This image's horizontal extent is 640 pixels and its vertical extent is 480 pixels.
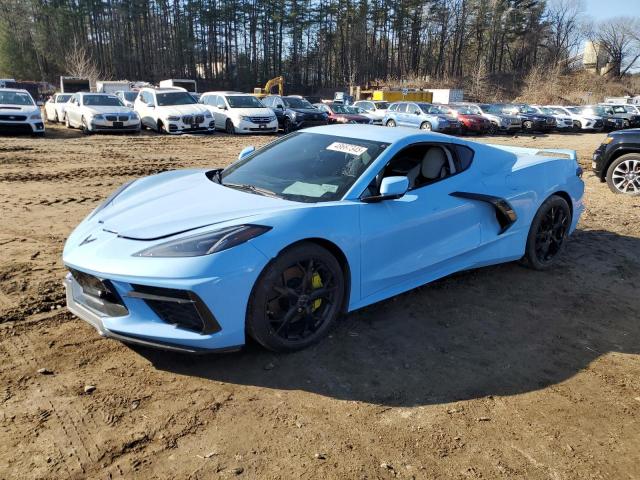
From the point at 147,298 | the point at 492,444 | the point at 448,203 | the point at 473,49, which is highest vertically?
the point at 473,49

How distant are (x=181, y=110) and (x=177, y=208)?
1656 centimetres

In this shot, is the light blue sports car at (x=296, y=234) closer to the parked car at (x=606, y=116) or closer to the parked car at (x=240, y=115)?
the parked car at (x=240, y=115)

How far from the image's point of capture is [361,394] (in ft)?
9.46

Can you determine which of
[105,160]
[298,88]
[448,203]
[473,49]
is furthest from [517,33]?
[448,203]

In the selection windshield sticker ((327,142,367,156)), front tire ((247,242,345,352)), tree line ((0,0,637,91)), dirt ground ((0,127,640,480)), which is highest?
tree line ((0,0,637,91))

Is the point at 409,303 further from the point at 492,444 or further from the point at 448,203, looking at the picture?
the point at 492,444

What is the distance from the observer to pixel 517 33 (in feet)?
261

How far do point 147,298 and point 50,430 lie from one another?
2.54 feet

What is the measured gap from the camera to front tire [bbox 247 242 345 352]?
2975 mm

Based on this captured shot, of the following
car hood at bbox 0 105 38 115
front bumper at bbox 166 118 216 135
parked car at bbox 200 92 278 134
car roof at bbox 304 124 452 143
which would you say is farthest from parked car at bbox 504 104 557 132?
car roof at bbox 304 124 452 143

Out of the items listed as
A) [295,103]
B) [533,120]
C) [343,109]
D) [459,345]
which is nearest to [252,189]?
[459,345]

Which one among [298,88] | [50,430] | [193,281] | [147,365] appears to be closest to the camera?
[50,430]

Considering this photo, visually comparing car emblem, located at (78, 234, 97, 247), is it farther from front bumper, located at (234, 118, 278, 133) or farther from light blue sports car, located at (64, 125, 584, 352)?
front bumper, located at (234, 118, 278, 133)

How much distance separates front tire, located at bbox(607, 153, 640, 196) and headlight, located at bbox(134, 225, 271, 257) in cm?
838
